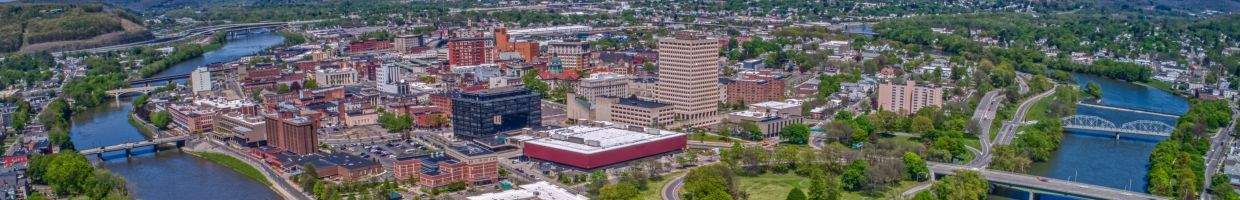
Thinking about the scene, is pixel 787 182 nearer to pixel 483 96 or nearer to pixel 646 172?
pixel 646 172

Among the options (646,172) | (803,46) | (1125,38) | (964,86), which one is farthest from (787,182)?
(1125,38)

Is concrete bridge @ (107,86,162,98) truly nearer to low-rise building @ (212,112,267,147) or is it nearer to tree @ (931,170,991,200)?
low-rise building @ (212,112,267,147)

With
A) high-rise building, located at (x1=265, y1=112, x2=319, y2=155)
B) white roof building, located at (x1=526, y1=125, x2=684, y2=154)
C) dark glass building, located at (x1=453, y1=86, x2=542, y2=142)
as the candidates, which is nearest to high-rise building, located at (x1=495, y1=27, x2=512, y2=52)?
dark glass building, located at (x1=453, y1=86, x2=542, y2=142)

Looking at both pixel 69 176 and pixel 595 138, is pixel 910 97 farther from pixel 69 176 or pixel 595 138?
pixel 69 176

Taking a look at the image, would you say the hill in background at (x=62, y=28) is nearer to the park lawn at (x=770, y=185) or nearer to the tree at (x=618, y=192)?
the park lawn at (x=770, y=185)

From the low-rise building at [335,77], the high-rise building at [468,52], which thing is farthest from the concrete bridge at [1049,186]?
the high-rise building at [468,52]

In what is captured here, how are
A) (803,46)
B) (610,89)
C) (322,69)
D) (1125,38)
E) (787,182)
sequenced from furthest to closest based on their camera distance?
(1125,38) < (803,46) < (322,69) < (610,89) < (787,182)

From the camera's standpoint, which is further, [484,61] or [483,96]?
[484,61]

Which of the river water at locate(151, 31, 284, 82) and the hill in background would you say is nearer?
the river water at locate(151, 31, 284, 82)
